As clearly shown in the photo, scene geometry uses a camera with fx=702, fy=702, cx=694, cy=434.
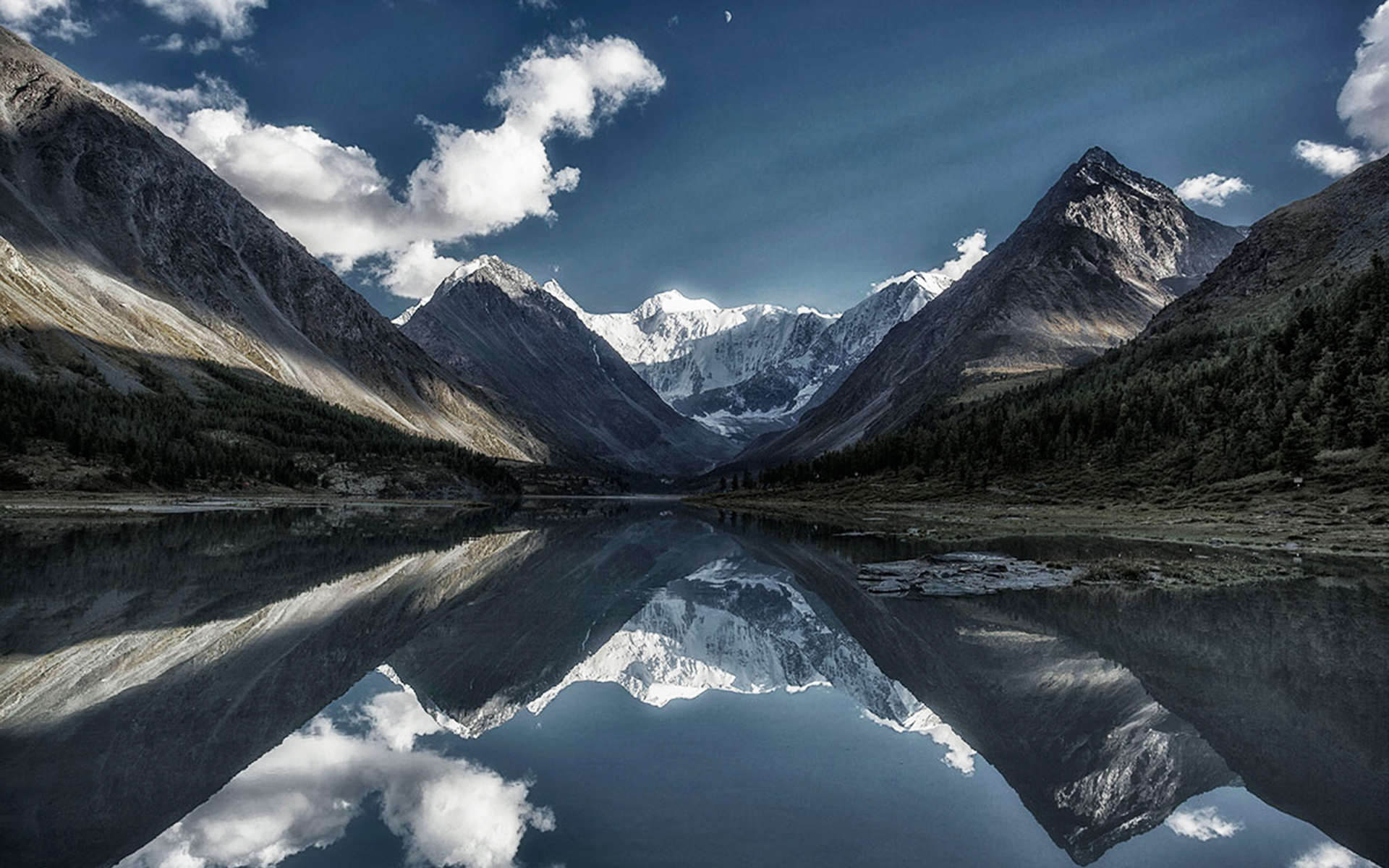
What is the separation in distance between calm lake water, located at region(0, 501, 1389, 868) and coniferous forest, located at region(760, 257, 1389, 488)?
37161 mm

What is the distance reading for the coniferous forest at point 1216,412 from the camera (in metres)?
58.4

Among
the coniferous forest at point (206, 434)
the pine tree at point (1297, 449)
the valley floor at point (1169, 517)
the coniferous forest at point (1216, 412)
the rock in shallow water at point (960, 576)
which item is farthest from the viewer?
the coniferous forest at point (206, 434)

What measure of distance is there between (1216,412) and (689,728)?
3056 inches

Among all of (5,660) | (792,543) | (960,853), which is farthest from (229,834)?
(792,543)

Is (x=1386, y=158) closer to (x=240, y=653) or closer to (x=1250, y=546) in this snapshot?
(x=1250, y=546)

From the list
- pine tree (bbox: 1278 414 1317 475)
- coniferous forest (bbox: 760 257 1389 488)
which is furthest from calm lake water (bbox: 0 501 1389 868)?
coniferous forest (bbox: 760 257 1389 488)

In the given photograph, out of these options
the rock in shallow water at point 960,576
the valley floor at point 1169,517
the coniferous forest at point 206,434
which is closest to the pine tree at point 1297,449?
the valley floor at point 1169,517

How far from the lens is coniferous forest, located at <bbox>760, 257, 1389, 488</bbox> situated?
192 feet

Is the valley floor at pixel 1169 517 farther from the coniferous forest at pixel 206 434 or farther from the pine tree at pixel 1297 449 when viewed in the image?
the coniferous forest at pixel 206 434

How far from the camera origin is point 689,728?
562 inches

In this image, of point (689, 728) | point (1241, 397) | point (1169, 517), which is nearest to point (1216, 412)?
point (1241, 397)

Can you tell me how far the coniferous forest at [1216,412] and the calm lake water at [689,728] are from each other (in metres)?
37.2

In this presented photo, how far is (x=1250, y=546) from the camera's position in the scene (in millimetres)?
38656

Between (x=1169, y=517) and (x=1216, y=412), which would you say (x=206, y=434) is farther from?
(x=1216, y=412)
